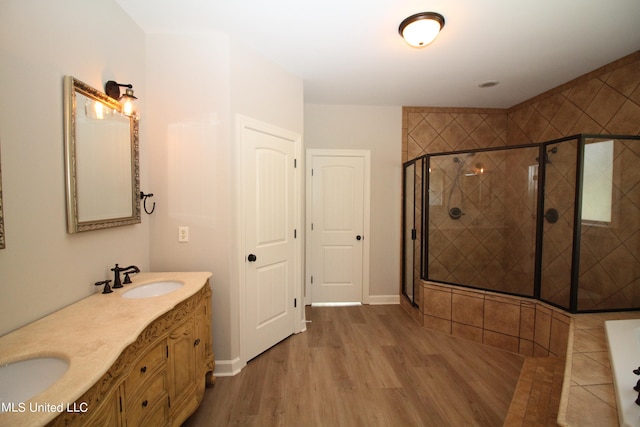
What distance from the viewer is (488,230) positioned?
3146 millimetres

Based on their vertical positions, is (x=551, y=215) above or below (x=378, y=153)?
below

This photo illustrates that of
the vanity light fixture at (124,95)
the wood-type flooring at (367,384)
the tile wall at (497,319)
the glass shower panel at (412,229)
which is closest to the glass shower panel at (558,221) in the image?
the tile wall at (497,319)

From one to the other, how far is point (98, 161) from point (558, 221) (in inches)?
137

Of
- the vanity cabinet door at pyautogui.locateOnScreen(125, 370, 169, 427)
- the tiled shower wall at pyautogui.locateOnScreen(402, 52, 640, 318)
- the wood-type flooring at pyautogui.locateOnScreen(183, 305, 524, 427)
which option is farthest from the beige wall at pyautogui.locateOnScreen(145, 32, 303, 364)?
the tiled shower wall at pyautogui.locateOnScreen(402, 52, 640, 318)

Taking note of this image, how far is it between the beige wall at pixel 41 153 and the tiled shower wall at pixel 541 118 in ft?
10.5

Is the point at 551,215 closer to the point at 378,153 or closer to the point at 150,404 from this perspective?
the point at 378,153

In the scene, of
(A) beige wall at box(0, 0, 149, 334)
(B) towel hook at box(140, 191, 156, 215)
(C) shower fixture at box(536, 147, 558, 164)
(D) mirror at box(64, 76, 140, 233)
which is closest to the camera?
(A) beige wall at box(0, 0, 149, 334)

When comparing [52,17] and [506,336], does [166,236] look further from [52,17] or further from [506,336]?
[506,336]

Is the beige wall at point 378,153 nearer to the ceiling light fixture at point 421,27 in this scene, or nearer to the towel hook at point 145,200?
the ceiling light fixture at point 421,27

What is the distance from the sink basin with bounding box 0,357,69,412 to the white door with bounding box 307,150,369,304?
264cm

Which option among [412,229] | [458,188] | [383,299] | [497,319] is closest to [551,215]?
[458,188]

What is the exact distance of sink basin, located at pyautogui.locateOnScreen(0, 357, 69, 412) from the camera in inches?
34.4

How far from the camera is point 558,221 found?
2.27 m

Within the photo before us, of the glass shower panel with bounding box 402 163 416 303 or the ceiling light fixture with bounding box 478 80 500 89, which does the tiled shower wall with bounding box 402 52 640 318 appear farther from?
the ceiling light fixture with bounding box 478 80 500 89
